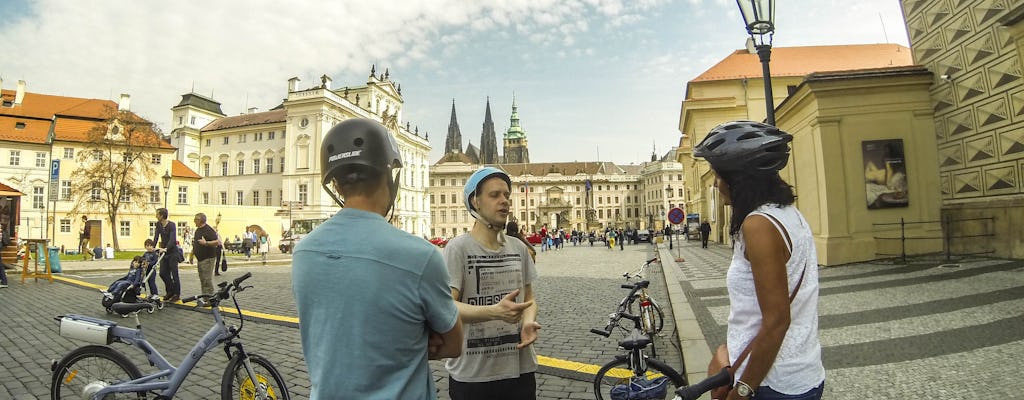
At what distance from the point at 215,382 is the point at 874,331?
7214mm

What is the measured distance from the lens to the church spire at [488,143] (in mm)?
126625

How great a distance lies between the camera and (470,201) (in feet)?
9.30

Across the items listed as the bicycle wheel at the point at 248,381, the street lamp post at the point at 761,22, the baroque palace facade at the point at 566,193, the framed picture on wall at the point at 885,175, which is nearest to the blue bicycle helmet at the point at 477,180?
the bicycle wheel at the point at 248,381

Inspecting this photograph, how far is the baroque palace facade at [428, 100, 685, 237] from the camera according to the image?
101 meters

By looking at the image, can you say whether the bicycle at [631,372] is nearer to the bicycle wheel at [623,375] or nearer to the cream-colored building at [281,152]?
the bicycle wheel at [623,375]

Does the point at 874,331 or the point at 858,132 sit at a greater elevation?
the point at 858,132

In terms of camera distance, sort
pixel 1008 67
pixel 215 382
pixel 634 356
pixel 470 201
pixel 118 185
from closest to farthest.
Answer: pixel 470 201
pixel 634 356
pixel 215 382
pixel 1008 67
pixel 118 185

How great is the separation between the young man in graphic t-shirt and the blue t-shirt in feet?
3.47

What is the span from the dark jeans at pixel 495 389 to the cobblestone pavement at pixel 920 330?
105 inches

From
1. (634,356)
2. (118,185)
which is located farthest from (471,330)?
(118,185)

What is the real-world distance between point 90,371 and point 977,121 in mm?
Answer: 16563

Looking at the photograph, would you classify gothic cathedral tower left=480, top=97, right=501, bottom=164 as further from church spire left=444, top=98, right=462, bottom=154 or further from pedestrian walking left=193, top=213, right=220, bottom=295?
pedestrian walking left=193, top=213, right=220, bottom=295

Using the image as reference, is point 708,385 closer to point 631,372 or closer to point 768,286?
point 768,286

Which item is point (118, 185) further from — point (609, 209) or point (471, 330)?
point (609, 209)
